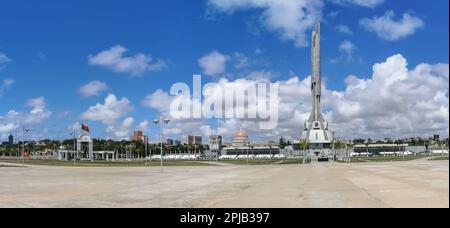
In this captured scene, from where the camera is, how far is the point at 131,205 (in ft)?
76.7

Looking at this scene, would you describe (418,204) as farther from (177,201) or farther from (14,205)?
(14,205)
